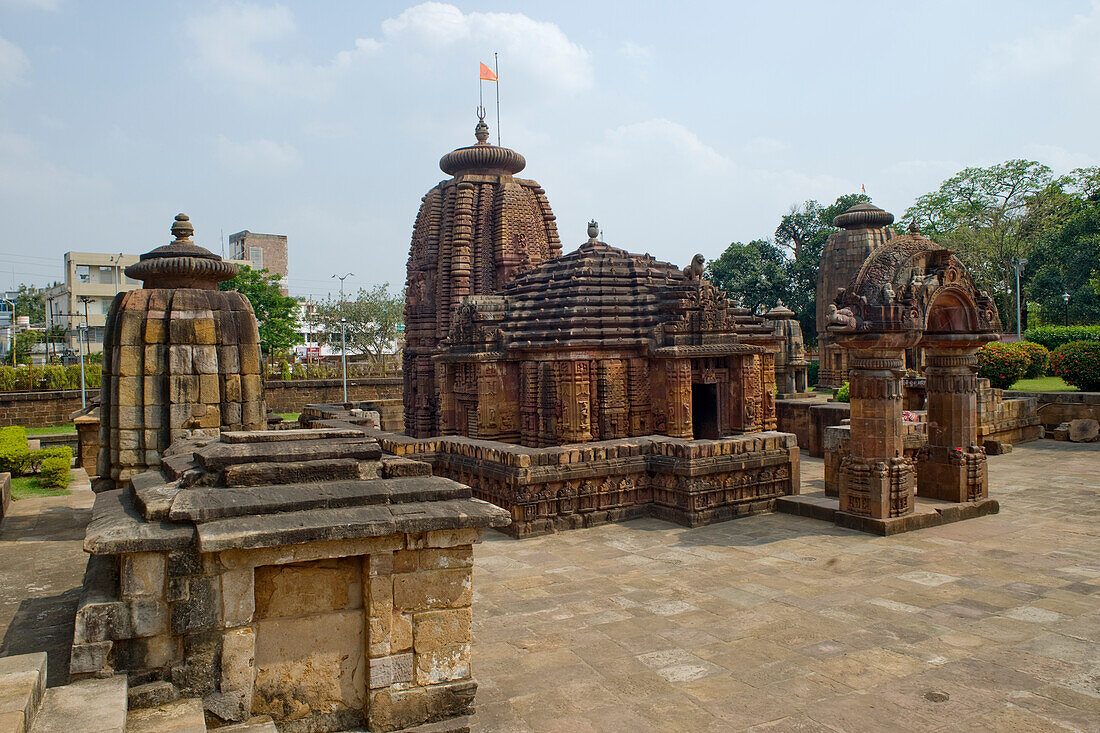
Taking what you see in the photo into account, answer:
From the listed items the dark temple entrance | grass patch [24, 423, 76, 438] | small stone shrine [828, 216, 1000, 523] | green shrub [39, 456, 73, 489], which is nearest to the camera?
small stone shrine [828, 216, 1000, 523]

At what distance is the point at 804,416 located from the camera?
20906 mm

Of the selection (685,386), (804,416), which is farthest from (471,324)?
(804,416)

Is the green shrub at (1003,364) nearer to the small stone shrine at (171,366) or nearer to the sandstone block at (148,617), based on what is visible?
the small stone shrine at (171,366)

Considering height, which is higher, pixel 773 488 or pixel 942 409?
pixel 942 409

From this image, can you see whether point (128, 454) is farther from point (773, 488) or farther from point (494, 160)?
point (494, 160)

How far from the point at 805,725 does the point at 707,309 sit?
9.88 meters

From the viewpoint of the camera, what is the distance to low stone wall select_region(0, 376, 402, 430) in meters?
29.2

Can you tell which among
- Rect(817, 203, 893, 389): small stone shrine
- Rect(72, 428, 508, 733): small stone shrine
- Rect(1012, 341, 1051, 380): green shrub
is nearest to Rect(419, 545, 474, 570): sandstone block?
Rect(72, 428, 508, 733): small stone shrine

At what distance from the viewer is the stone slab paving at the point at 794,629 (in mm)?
5402

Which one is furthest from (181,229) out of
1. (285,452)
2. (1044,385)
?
(1044,385)

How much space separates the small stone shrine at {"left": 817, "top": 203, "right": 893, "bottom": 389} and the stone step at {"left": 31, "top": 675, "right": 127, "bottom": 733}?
3036 cm

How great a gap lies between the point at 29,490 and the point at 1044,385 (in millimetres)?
27804

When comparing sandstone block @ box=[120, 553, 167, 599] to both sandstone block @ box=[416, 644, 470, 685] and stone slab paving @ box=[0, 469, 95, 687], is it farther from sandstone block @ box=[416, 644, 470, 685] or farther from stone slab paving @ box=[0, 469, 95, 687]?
sandstone block @ box=[416, 644, 470, 685]

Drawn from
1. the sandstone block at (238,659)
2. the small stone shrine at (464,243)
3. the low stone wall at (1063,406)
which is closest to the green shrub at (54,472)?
the small stone shrine at (464,243)
